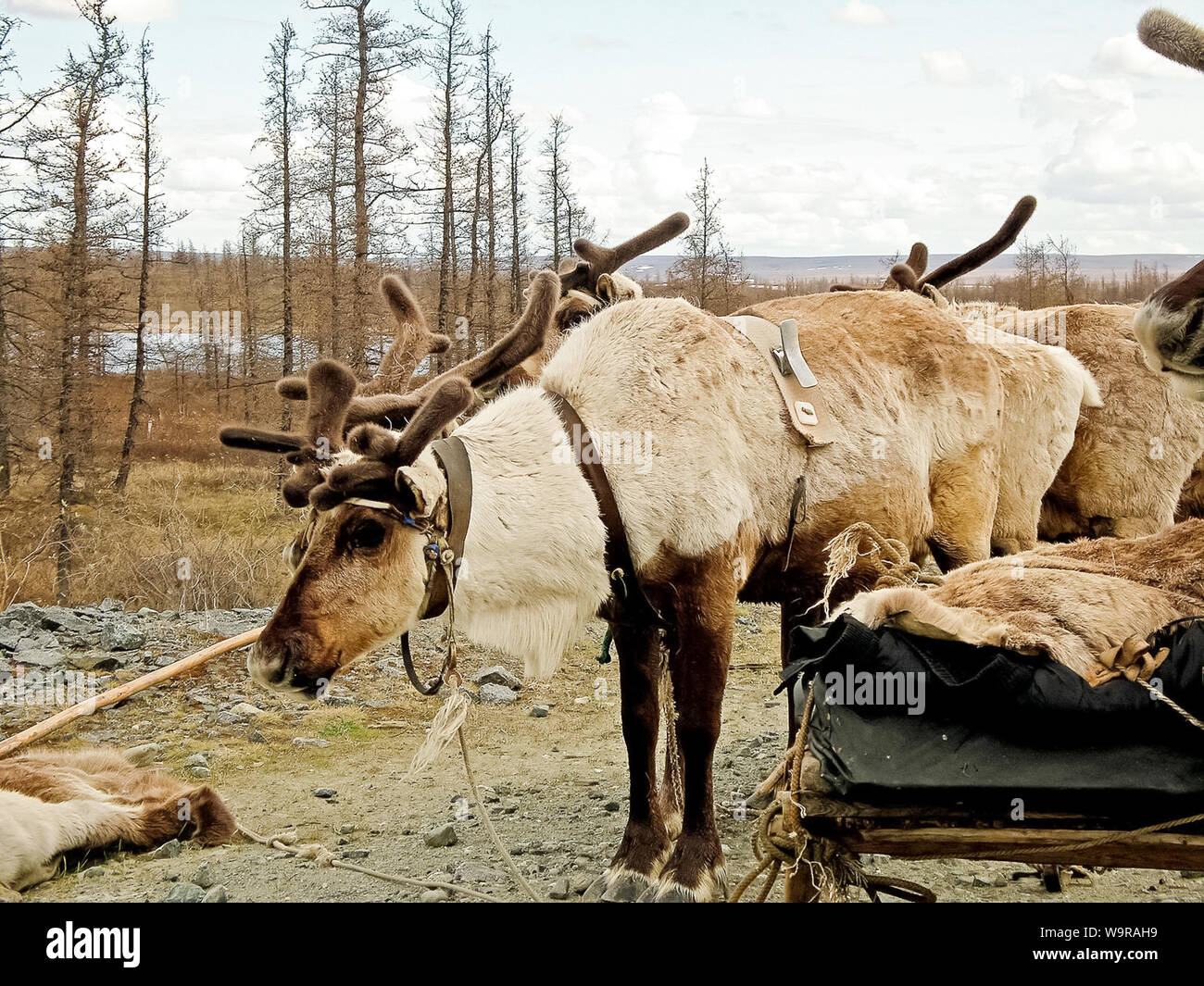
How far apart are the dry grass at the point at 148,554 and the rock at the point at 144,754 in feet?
13.4

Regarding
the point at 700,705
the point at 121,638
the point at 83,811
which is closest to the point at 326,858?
the point at 83,811

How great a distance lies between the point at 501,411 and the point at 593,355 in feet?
1.59

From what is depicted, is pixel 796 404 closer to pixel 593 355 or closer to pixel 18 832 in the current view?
pixel 593 355

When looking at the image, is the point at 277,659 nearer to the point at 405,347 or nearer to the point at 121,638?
the point at 405,347

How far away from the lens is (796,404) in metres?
4.51

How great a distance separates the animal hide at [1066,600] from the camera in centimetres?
255

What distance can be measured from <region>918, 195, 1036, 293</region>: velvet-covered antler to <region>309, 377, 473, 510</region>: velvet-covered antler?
3838mm

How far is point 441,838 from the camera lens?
518 cm

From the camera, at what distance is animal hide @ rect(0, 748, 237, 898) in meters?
4.63

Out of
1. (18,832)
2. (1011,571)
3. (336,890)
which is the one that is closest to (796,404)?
(1011,571)

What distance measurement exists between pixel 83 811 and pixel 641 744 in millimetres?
2784

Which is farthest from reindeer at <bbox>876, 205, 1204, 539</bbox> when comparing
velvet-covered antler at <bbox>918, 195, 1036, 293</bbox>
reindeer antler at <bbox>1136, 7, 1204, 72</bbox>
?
reindeer antler at <bbox>1136, 7, 1204, 72</bbox>

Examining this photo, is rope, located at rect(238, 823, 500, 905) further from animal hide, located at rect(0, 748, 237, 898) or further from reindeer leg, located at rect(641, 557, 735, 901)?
reindeer leg, located at rect(641, 557, 735, 901)

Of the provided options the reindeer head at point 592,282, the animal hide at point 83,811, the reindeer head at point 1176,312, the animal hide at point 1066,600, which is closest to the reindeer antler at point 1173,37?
the reindeer head at point 1176,312
